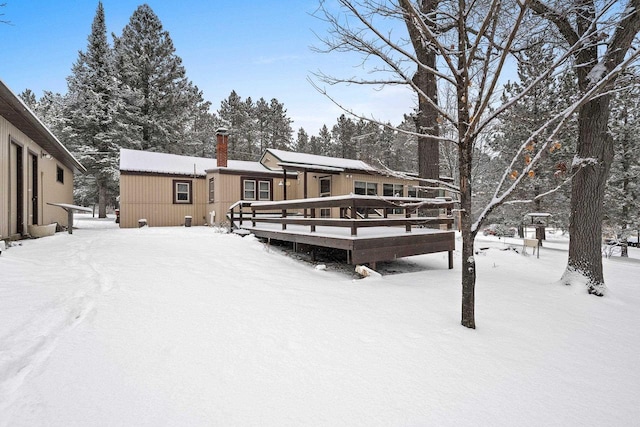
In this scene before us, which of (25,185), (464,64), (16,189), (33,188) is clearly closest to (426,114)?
(464,64)

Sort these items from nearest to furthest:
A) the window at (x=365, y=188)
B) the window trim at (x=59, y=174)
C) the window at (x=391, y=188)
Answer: the window trim at (x=59, y=174), the window at (x=365, y=188), the window at (x=391, y=188)

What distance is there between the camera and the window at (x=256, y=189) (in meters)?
15.4

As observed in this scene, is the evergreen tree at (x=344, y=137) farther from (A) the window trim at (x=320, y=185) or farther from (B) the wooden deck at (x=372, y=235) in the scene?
(B) the wooden deck at (x=372, y=235)

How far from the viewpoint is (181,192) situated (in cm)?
1540

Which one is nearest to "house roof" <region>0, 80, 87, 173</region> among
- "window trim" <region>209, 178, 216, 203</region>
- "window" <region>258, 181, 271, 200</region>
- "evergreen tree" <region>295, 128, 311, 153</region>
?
"window trim" <region>209, 178, 216, 203</region>

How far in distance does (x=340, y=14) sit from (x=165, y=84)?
24462 mm

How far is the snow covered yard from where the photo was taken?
6.18ft

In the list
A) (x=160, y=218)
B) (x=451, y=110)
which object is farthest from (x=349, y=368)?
(x=160, y=218)

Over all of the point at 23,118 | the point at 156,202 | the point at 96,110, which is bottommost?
the point at 156,202

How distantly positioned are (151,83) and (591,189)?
26.7m

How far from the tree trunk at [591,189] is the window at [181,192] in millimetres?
15163

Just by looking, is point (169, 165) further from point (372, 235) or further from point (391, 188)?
point (372, 235)

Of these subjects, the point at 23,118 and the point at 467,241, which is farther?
the point at 23,118

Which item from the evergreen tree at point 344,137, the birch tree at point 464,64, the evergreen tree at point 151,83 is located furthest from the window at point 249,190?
the evergreen tree at point 344,137
